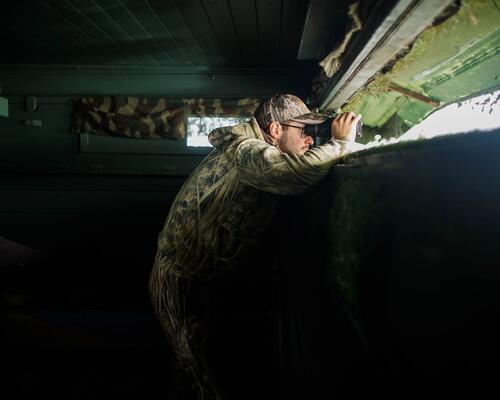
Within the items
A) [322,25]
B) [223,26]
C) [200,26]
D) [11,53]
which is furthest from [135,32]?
[322,25]

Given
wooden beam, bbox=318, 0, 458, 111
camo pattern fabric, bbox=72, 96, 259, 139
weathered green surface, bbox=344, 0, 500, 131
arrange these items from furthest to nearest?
1. camo pattern fabric, bbox=72, 96, 259, 139
2. weathered green surface, bbox=344, 0, 500, 131
3. wooden beam, bbox=318, 0, 458, 111

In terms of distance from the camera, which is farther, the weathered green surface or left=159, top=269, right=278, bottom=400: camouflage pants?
left=159, top=269, right=278, bottom=400: camouflage pants

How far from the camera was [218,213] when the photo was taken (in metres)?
1.93

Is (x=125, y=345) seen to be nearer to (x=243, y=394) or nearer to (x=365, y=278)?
(x=243, y=394)

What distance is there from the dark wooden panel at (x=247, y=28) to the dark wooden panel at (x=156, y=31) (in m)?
0.69

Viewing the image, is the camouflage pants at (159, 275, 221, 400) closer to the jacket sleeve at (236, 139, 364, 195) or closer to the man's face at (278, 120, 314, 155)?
the jacket sleeve at (236, 139, 364, 195)

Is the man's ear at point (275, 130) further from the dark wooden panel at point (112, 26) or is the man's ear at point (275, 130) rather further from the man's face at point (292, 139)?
the dark wooden panel at point (112, 26)

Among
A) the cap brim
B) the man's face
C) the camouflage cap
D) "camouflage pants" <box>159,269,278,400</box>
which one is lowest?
"camouflage pants" <box>159,269,278,400</box>

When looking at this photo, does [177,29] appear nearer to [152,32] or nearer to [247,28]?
[152,32]

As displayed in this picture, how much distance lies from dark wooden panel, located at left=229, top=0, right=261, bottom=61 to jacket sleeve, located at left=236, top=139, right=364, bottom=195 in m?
1.75

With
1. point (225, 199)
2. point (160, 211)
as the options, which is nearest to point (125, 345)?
point (160, 211)

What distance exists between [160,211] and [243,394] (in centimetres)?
266

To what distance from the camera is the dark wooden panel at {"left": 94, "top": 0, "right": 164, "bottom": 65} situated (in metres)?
2.87

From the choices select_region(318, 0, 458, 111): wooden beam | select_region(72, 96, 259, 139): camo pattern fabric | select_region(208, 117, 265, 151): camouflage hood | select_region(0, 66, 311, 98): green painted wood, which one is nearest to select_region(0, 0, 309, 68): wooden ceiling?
select_region(0, 66, 311, 98): green painted wood
